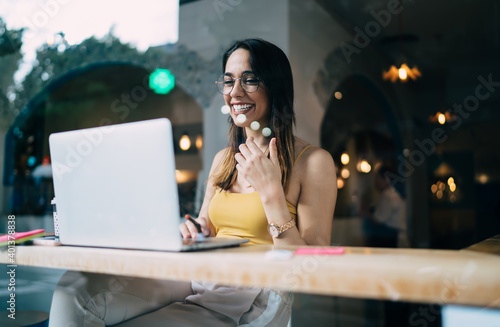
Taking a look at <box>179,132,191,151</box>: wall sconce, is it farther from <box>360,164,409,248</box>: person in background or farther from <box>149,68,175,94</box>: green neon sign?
<box>360,164,409,248</box>: person in background

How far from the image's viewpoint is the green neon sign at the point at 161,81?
4359mm

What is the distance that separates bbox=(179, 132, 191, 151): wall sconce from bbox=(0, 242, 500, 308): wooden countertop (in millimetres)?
3753

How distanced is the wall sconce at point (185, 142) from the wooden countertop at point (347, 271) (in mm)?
3753

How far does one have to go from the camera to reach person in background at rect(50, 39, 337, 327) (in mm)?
1000

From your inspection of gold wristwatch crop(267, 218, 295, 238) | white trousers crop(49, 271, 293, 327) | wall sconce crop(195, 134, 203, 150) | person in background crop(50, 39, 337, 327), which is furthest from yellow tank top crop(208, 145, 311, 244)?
wall sconce crop(195, 134, 203, 150)

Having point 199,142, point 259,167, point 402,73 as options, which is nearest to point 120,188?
point 259,167

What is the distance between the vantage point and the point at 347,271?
1.92 feet

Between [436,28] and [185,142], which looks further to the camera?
[185,142]

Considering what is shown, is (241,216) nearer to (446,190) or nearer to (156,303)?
(156,303)

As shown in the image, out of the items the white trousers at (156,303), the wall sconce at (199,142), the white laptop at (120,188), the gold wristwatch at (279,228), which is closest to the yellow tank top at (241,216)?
the gold wristwatch at (279,228)

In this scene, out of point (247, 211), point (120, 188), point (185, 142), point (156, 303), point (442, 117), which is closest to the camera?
point (120, 188)

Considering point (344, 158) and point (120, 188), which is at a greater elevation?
point (344, 158)

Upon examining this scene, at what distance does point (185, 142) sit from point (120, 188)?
12.4 feet

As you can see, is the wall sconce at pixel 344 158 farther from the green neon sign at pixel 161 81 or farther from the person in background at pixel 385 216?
the green neon sign at pixel 161 81
